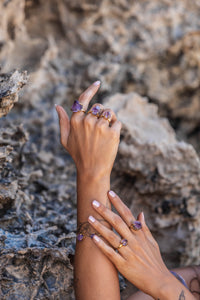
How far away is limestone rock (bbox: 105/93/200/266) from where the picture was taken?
4.57ft

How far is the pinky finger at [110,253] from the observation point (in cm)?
91

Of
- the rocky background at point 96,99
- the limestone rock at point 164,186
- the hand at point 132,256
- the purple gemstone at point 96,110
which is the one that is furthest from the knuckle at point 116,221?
the limestone rock at point 164,186

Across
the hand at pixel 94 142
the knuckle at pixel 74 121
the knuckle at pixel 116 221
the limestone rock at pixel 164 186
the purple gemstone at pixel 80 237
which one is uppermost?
the knuckle at pixel 74 121

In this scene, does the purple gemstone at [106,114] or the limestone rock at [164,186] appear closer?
the purple gemstone at [106,114]

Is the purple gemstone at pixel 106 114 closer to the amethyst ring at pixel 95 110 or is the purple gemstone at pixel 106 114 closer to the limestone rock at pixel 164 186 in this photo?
the amethyst ring at pixel 95 110

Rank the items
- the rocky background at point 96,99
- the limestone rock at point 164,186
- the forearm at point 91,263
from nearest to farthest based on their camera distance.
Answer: the forearm at point 91,263 → the rocky background at point 96,99 → the limestone rock at point 164,186

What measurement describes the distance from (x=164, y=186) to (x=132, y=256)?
518 mm

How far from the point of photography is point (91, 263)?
36.3 inches

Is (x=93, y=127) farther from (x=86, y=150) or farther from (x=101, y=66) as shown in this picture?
(x=101, y=66)

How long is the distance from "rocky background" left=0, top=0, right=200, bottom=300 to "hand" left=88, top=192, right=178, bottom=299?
0.19m

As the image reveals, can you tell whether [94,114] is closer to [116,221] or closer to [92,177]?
[92,177]

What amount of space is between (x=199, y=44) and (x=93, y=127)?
1.12 meters

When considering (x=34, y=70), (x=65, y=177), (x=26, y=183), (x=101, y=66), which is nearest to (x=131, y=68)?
(x=101, y=66)

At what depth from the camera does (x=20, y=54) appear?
1.59 meters
